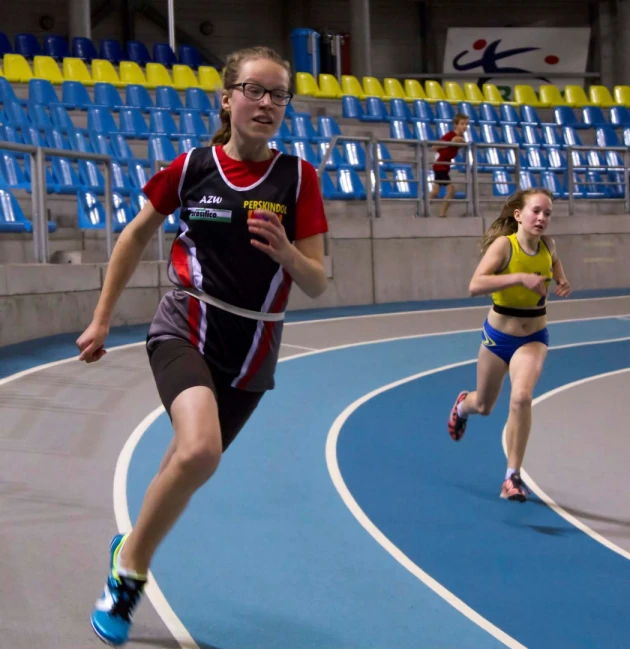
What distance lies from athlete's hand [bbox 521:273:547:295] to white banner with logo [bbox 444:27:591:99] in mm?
28000

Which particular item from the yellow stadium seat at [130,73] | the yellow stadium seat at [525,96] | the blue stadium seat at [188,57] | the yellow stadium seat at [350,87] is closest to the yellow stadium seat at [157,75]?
the yellow stadium seat at [130,73]

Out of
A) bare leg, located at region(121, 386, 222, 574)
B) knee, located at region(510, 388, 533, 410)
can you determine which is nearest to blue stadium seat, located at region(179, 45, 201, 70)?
knee, located at region(510, 388, 533, 410)

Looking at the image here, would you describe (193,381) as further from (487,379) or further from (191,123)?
(191,123)

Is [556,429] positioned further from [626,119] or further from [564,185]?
[626,119]

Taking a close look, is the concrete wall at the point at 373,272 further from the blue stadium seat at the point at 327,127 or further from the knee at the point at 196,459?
the knee at the point at 196,459

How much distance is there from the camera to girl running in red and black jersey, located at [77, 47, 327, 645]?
3.36 metres

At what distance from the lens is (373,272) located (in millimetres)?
15922

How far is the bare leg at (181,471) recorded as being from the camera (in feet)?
10.6

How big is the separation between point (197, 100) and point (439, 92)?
8.10 meters

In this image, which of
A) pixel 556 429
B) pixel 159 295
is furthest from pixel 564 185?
pixel 556 429

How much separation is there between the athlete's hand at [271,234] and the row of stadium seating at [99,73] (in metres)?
16.1

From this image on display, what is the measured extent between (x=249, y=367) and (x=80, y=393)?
5.19m

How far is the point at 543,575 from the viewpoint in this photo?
4445 mm

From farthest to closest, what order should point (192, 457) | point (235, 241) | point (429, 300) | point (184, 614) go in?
1. point (429, 300)
2. point (184, 614)
3. point (235, 241)
4. point (192, 457)
